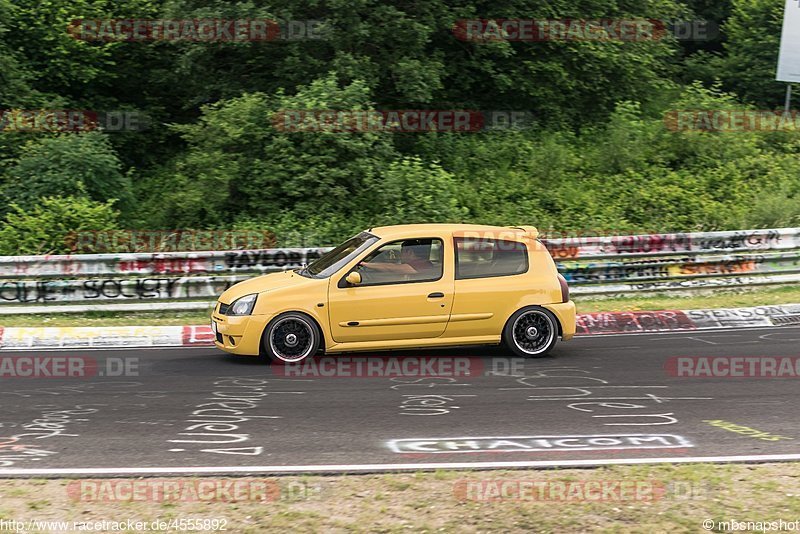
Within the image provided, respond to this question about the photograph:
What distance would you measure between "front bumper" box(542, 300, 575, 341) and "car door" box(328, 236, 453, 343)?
1301 mm

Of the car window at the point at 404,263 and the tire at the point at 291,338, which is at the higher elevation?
the car window at the point at 404,263

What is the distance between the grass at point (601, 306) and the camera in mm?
13773

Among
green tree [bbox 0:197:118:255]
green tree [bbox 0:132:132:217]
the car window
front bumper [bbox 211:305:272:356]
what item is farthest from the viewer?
green tree [bbox 0:132:132:217]

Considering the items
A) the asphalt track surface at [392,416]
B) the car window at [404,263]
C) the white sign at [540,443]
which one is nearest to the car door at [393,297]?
the car window at [404,263]

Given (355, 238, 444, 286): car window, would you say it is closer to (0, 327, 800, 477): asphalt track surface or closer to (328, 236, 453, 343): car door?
(328, 236, 453, 343): car door

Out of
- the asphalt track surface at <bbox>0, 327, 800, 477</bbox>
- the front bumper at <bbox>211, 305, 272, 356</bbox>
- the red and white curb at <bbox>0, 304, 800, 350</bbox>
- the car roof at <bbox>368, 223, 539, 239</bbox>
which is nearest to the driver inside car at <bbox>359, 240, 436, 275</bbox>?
the car roof at <bbox>368, 223, 539, 239</bbox>

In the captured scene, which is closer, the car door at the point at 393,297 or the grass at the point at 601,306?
the car door at the point at 393,297

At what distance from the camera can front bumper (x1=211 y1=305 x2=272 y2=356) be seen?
10.9 meters

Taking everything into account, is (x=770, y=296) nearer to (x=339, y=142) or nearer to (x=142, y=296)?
(x=339, y=142)

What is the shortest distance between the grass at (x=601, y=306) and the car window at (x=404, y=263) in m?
3.74

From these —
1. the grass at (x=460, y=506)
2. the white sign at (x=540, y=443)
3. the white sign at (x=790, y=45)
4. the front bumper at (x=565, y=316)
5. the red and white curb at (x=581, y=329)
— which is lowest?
the grass at (x=460, y=506)

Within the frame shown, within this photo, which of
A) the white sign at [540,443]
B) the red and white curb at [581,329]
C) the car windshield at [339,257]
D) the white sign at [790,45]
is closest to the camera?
the white sign at [540,443]

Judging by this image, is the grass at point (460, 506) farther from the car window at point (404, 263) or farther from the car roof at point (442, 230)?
the car roof at point (442, 230)

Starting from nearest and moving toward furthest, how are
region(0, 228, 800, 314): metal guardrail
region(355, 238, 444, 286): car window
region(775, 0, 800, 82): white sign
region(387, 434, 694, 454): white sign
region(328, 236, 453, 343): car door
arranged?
1. region(387, 434, 694, 454): white sign
2. region(328, 236, 453, 343): car door
3. region(355, 238, 444, 286): car window
4. region(0, 228, 800, 314): metal guardrail
5. region(775, 0, 800, 82): white sign
